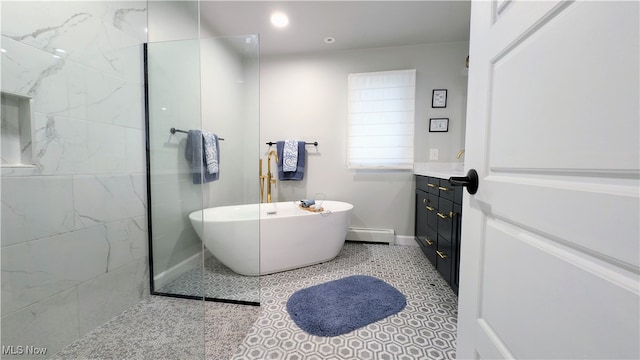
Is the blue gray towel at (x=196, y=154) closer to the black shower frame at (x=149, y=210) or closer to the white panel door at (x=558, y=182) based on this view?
the black shower frame at (x=149, y=210)

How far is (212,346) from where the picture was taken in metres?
1.25

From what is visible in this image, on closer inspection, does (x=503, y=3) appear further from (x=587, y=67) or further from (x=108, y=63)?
(x=108, y=63)

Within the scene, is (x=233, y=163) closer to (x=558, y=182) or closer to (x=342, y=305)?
(x=342, y=305)

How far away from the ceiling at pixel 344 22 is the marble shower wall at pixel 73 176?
857mm

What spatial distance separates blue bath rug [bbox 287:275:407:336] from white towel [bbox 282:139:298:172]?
57.2 inches

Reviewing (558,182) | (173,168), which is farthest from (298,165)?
(558,182)

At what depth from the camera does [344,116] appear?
2922mm

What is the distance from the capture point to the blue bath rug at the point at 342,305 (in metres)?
1.41

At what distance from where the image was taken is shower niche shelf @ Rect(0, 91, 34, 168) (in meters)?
0.96

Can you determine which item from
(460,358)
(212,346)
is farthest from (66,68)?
(460,358)

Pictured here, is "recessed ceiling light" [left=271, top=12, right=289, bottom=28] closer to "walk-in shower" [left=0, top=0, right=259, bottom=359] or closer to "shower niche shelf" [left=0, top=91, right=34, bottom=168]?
"walk-in shower" [left=0, top=0, right=259, bottom=359]

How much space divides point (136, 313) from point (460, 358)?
181 centimetres

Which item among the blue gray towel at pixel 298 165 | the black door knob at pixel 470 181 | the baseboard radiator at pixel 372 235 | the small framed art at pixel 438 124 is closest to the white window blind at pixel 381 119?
the small framed art at pixel 438 124

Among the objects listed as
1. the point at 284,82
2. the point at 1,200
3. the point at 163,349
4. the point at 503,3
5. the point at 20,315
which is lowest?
the point at 163,349
